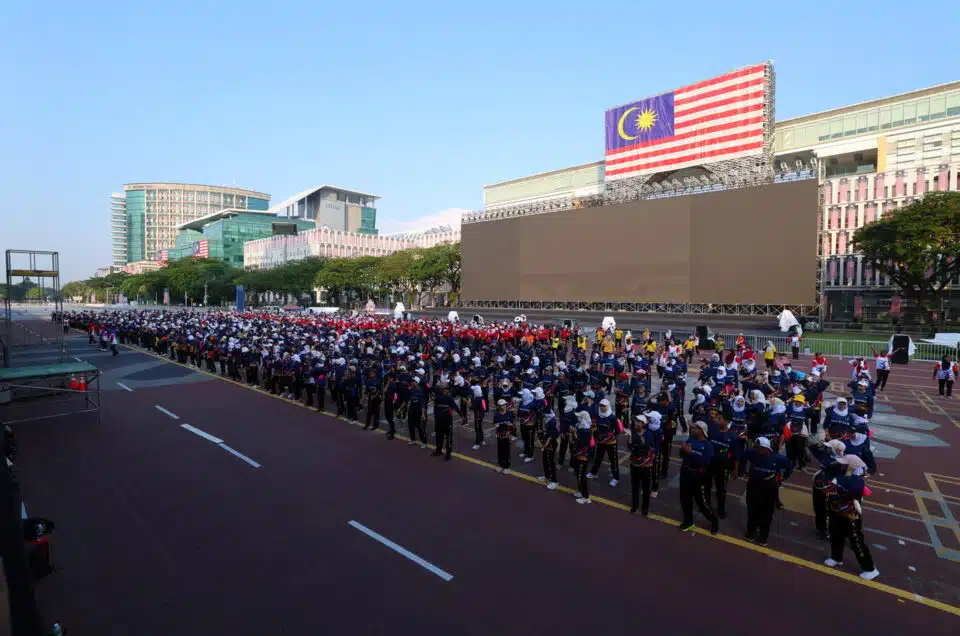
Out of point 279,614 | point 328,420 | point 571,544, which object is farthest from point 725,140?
point 279,614

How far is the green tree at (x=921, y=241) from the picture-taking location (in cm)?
3478

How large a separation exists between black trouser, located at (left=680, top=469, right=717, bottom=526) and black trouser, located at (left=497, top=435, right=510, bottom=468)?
3667mm

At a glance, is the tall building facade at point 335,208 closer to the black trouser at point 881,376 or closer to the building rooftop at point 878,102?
the building rooftop at point 878,102

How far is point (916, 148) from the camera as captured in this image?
5188 centimetres

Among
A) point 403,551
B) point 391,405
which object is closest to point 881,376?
point 391,405

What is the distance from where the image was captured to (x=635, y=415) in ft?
33.5

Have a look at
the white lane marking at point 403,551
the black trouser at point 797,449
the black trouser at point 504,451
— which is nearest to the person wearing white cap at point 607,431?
the black trouser at point 504,451

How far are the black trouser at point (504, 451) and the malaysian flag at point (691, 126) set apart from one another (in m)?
43.3

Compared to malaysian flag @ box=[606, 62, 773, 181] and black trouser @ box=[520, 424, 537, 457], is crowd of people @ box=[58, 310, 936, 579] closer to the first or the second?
black trouser @ box=[520, 424, 537, 457]

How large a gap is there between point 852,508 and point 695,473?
6.34 ft

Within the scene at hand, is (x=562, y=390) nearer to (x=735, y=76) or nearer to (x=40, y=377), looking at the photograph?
(x=40, y=377)

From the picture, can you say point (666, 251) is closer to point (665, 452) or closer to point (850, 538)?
point (665, 452)

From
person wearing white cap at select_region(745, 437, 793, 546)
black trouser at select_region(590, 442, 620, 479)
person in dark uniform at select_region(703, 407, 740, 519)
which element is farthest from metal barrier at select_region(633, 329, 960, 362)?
person wearing white cap at select_region(745, 437, 793, 546)

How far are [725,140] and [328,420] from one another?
44265 millimetres
